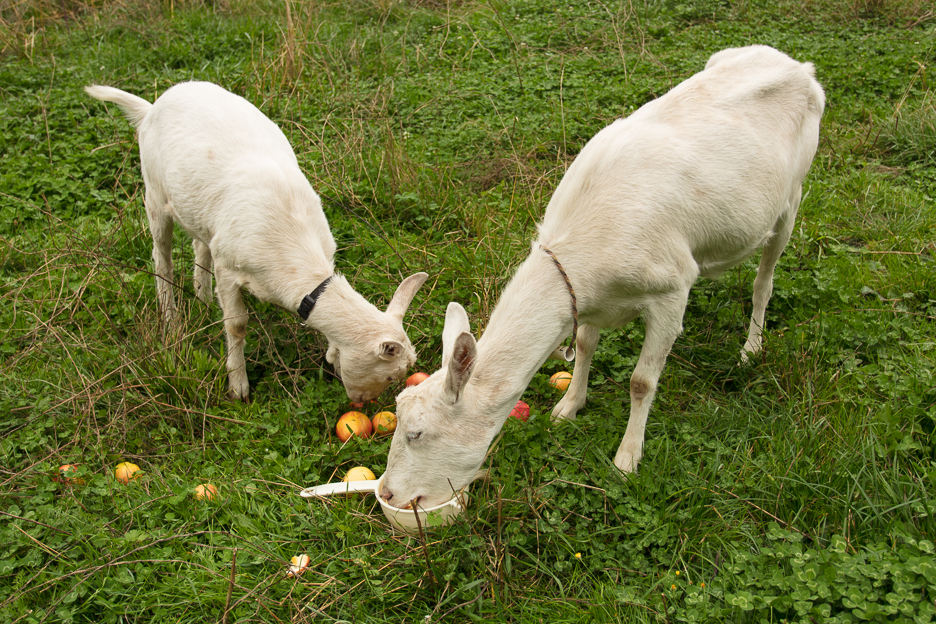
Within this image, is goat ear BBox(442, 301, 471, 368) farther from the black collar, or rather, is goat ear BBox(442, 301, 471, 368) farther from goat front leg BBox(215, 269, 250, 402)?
goat front leg BBox(215, 269, 250, 402)

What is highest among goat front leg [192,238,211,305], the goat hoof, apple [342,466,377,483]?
apple [342,466,377,483]

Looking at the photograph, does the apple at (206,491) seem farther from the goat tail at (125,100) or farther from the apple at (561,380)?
the goat tail at (125,100)

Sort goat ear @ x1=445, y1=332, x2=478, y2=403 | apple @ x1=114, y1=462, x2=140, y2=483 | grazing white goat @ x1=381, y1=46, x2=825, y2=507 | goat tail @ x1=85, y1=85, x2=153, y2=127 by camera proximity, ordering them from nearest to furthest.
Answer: goat ear @ x1=445, y1=332, x2=478, y2=403
grazing white goat @ x1=381, y1=46, x2=825, y2=507
apple @ x1=114, y1=462, x2=140, y2=483
goat tail @ x1=85, y1=85, x2=153, y2=127

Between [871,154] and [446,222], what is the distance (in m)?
3.79

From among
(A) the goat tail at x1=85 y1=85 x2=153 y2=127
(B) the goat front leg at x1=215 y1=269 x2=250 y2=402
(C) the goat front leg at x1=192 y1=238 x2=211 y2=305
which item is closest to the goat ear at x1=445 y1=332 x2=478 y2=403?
(B) the goat front leg at x1=215 y1=269 x2=250 y2=402

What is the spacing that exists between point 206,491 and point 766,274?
3487mm

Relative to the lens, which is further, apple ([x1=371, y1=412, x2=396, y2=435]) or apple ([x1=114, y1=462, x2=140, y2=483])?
apple ([x1=371, y1=412, x2=396, y2=435])

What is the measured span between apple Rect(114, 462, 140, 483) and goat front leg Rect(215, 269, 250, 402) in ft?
2.62

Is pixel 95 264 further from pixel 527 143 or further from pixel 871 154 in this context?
pixel 871 154

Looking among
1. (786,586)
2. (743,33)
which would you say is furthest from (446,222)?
(743,33)

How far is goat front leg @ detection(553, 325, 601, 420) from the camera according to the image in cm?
396

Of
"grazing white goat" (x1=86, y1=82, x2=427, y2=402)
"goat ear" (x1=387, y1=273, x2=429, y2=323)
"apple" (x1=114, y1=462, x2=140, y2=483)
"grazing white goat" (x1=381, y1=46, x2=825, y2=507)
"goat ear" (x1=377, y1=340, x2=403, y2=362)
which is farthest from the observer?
"goat ear" (x1=387, y1=273, x2=429, y2=323)

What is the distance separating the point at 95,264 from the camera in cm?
488

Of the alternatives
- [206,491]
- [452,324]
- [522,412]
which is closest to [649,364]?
[522,412]
